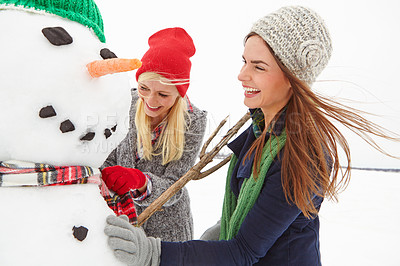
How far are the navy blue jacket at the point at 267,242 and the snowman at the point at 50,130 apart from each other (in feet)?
0.73

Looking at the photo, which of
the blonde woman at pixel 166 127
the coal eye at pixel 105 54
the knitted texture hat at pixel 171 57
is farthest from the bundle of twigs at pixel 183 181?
the coal eye at pixel 105 54

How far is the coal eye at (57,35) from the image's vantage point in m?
0.54

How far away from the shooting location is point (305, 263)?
866 millimetres

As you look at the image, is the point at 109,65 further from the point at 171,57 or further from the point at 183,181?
the point at 171,57

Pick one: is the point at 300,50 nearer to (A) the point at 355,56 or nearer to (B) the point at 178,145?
(B) the point at 178,145

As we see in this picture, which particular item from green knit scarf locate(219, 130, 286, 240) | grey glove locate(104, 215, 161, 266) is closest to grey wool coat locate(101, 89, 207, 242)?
green knit scarf locate(219, 130, 286, 240)

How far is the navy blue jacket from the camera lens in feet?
2.46

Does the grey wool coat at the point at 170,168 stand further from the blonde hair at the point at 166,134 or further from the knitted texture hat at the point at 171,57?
the knitted texture hat at the point at 171,57

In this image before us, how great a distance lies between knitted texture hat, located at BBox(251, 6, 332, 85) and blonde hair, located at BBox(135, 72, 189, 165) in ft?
1.59

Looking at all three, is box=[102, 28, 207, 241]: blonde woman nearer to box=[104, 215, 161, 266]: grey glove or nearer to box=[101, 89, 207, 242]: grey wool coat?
box=[101, 89, 207, 242]: grey wool coat

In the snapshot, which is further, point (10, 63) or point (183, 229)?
point (183, 229)

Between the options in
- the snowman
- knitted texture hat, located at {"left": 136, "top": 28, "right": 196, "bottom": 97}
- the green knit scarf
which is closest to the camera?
the snowman

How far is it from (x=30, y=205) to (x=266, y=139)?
0.65 metres

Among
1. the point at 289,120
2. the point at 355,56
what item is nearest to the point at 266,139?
the point at 289,120
